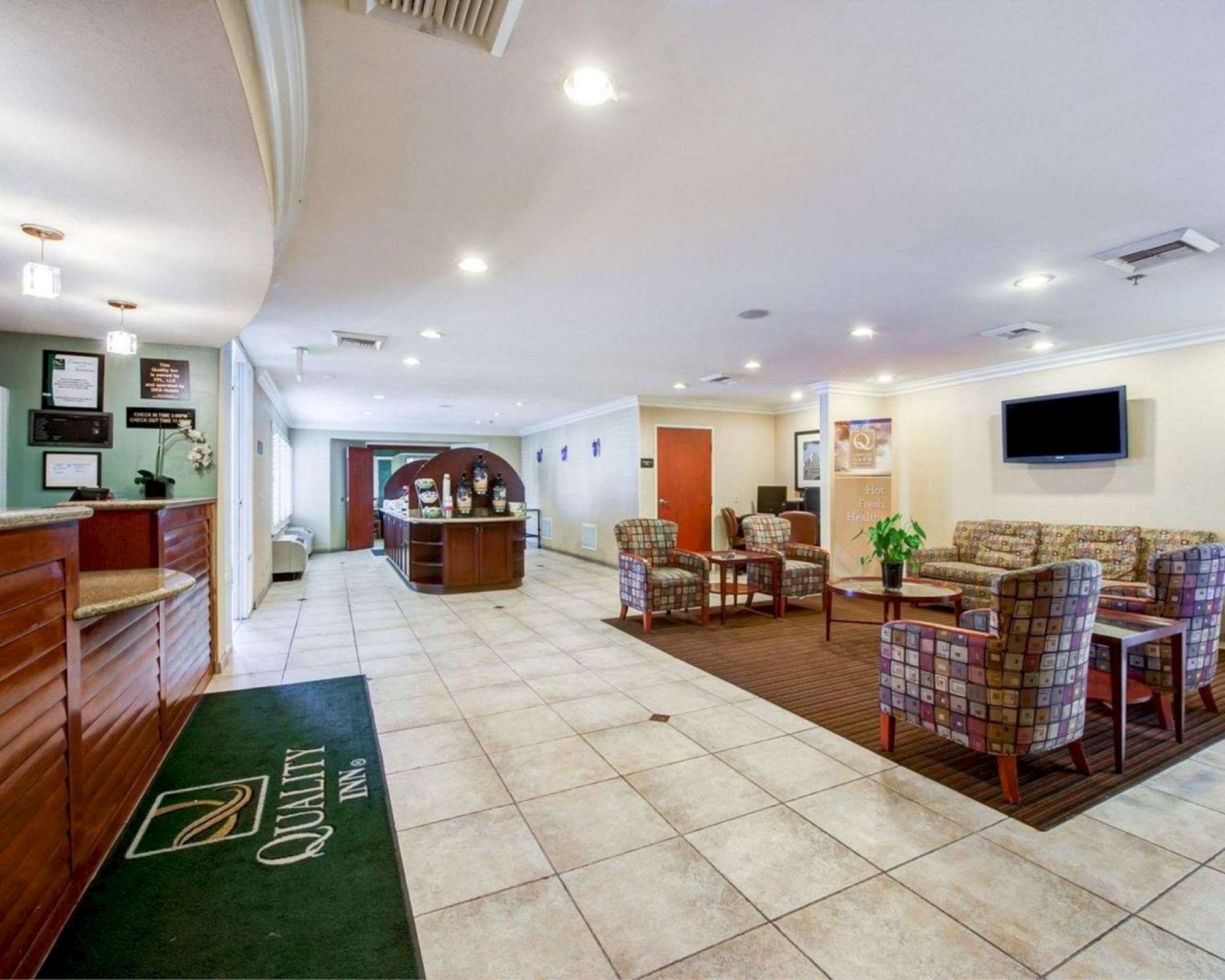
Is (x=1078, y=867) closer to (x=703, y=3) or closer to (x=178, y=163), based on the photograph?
(x=703, y=3)

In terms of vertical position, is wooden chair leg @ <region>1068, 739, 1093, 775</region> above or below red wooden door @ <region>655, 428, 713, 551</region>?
below

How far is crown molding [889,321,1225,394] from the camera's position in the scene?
4977 millimetres

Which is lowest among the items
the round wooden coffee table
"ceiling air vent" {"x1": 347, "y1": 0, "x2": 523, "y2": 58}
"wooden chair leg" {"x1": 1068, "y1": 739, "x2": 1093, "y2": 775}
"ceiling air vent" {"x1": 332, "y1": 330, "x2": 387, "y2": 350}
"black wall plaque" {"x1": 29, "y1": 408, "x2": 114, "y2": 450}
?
"wooden chair leg" {"x1": 1068, "y1": 739, "x2": 1093, "y2": 775}

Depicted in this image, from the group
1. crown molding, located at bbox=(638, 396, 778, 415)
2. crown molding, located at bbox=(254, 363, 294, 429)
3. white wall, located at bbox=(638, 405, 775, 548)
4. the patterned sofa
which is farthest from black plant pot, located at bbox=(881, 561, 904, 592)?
crown molding, located at bbox=(254, 363, 294, 429)

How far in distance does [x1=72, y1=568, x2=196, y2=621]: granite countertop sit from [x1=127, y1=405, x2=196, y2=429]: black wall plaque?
54.3 inches

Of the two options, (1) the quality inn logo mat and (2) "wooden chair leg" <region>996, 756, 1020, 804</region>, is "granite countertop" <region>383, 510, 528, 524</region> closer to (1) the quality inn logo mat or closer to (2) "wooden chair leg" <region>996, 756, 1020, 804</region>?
(1) the quality inn logo mat

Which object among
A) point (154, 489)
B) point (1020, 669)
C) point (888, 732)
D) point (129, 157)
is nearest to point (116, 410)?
point (154, 489)

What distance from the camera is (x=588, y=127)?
2.10 metres

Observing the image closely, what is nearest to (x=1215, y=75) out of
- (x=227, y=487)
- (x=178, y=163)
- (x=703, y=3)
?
(x=703, y=3)

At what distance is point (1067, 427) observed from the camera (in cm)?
577

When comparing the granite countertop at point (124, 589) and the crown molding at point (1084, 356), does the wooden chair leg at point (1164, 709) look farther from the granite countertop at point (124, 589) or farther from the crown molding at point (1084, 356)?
the granite countertop at point (124, 589)

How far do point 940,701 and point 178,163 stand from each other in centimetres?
361

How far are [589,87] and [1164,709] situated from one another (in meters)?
4.21

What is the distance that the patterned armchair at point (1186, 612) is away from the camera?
10.1 feet
